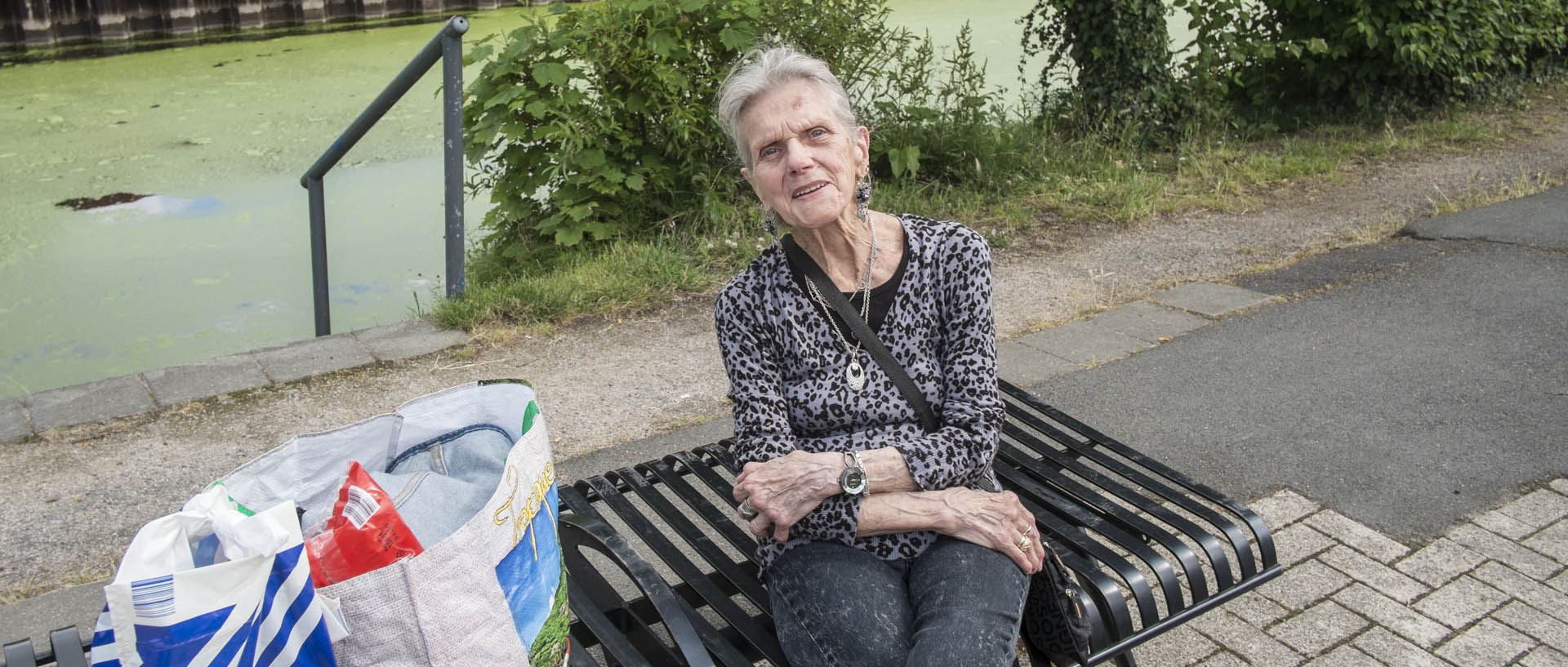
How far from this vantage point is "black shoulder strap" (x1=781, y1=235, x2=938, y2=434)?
2.37 m

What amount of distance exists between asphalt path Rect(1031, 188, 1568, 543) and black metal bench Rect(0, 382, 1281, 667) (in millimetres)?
782

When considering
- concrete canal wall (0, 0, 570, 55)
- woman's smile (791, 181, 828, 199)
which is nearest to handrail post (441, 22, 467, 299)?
woman's smile (791, 181, 828, 199)

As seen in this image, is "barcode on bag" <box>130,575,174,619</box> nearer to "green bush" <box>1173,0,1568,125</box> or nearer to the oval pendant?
the oval pendant

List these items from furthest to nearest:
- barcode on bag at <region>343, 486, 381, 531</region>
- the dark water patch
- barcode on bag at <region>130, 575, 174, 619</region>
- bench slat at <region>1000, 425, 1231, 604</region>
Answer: the dark water patch < bench slat at <region>1000, 425, 1231, 604</region> < barcode on bag at <region>343, 486, 381, 531</region> < barcode on bag at <region>130, 575, 174, 619</region>

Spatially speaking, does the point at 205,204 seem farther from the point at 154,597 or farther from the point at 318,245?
the point at 154,597

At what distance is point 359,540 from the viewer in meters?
1.60

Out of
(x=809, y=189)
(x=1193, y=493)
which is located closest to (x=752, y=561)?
(x=809, y=189)

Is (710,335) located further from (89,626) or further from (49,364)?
(49,364)

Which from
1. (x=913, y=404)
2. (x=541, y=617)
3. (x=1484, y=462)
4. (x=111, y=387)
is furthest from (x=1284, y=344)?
(x=111, y=387)

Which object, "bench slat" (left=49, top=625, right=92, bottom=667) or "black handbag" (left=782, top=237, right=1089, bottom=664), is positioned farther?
"black handbag" (left=782, top=237, right=1089, bottom=664)

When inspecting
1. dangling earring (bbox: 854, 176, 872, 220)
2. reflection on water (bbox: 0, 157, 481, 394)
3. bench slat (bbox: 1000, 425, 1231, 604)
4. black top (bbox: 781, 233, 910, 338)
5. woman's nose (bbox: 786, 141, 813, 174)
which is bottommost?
reflection on water (bbox: 0, 157, 481, 394)

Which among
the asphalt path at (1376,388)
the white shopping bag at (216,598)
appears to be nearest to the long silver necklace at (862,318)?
the white shopping bag at (216,598)

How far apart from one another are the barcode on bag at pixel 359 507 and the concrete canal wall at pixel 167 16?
562 inches

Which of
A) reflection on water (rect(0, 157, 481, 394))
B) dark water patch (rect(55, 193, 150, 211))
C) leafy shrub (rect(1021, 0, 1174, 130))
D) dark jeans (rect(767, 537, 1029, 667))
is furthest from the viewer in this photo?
dark water patch (rect(55, 193, 150, 211))
